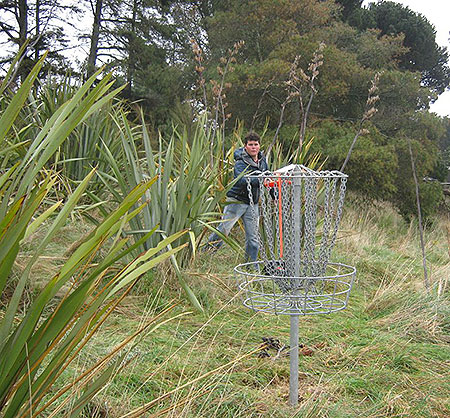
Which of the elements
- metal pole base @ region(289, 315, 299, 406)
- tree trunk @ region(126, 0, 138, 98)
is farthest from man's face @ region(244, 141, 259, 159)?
tree trunk @ region(126, 0, 138, 98)

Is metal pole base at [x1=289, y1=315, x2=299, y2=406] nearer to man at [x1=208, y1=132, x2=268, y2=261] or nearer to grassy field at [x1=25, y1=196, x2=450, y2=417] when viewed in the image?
grassy field at [x1=25, y1=196, x2=450, y2=417]

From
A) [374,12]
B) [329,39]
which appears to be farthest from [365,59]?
[374,12]

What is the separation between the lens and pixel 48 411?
73.4 inches

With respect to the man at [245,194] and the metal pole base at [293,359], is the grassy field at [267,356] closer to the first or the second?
the metal pole base at [293,359]

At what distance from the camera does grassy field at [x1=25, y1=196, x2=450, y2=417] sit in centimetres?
215

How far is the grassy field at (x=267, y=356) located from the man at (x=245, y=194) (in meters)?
0.30

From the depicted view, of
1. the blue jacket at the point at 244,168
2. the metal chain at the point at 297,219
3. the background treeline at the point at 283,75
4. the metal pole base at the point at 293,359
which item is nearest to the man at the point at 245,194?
the blue jacket at the point at 244,168

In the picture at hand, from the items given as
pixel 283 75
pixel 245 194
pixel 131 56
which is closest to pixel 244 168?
pixel 245 194

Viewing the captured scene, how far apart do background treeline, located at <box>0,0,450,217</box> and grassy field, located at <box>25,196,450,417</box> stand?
718 cm

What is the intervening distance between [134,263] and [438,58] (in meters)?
23.7

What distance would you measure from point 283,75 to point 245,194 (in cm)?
803

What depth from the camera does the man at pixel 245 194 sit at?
452 cm

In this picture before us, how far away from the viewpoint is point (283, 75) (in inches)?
480

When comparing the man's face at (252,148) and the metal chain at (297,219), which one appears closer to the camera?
the metal chain at (297,219)
